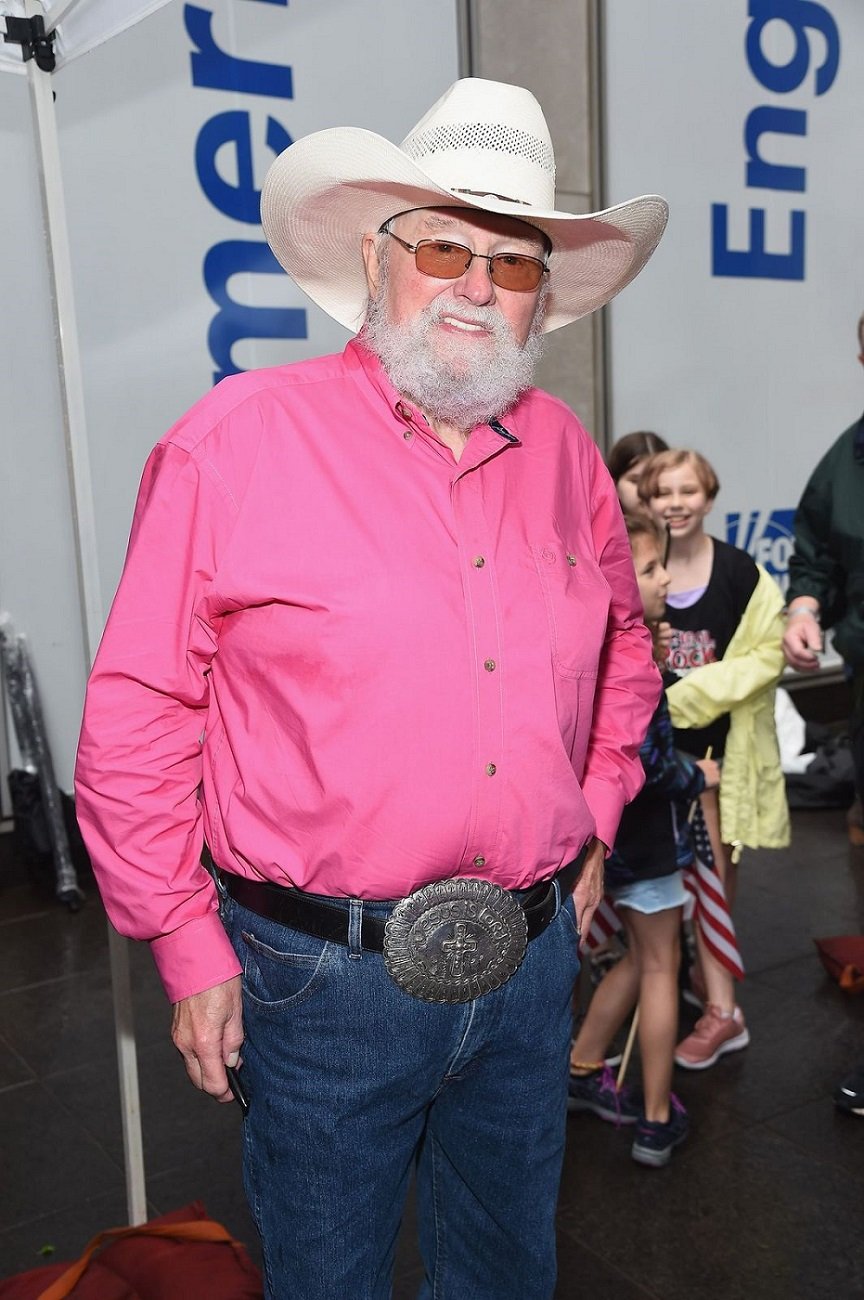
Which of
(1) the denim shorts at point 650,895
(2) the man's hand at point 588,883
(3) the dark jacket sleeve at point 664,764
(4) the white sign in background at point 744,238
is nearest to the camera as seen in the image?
(2) the man's hand at point 588,883

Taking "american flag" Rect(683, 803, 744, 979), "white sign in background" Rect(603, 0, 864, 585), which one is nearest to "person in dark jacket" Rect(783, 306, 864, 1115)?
"american flag" Rect(683, 803, 744, 979)

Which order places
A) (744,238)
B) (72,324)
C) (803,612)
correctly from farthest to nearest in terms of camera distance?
(744,238), (803,612), (72,324)

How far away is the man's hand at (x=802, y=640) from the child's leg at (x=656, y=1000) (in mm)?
759

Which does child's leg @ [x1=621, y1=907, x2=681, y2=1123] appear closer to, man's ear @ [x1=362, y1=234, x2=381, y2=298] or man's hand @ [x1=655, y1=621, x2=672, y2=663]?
man's hand @ [x1=655, y1=621, x2=672, y2=663]

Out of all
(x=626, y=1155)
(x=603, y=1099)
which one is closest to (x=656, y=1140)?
(x=626, y=1155)

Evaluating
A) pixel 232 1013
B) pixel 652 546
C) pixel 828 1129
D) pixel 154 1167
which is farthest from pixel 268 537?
pixel 828 1129

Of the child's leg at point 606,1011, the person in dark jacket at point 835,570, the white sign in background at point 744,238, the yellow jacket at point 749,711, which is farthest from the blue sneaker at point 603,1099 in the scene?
the white sign in background at point 744,238

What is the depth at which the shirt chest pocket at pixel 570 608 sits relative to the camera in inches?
70.5

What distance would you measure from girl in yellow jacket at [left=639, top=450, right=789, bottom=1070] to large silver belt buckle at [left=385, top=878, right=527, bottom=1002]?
1958mm

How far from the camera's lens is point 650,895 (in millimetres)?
3137

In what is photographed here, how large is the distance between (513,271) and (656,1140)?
230 centimetres

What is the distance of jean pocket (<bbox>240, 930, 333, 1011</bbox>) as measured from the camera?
1660 mm

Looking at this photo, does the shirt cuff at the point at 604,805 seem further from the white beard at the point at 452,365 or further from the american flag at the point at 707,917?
the american flag at the point at 707,917

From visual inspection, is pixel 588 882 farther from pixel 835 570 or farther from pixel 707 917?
pixel 835 570
